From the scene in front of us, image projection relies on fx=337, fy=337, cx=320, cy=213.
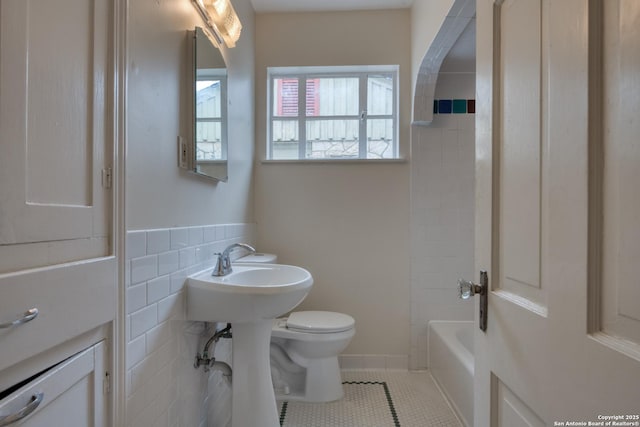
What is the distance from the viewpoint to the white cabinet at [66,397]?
0.56 meters

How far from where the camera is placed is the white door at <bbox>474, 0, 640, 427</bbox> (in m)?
0.44

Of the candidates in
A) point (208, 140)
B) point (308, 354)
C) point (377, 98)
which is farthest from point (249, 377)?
point (377, 98)

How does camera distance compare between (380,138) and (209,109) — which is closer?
(209,109)

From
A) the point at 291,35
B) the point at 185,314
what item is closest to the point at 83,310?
the point at 185,314

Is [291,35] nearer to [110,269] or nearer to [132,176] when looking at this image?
[132,176]

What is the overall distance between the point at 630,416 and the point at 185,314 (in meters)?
1.21

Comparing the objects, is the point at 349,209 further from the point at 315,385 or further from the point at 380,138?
the point at 315,385

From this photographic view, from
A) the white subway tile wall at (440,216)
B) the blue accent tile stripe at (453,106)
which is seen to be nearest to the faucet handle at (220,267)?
the white subway tile wall at (440,216)

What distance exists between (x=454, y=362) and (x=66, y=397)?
1.78 m

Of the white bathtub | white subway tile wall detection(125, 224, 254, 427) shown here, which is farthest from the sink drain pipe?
the white bathtub

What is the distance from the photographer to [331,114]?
8.26 ft

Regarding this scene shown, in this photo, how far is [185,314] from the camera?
1.24 meters

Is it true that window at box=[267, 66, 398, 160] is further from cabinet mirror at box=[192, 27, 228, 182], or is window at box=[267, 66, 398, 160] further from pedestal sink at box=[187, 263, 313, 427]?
pedestal sink at box=[187, 263, 313, 427]

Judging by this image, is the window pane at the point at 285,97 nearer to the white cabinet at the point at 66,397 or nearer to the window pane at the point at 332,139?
the window pane at the point at 332,139
